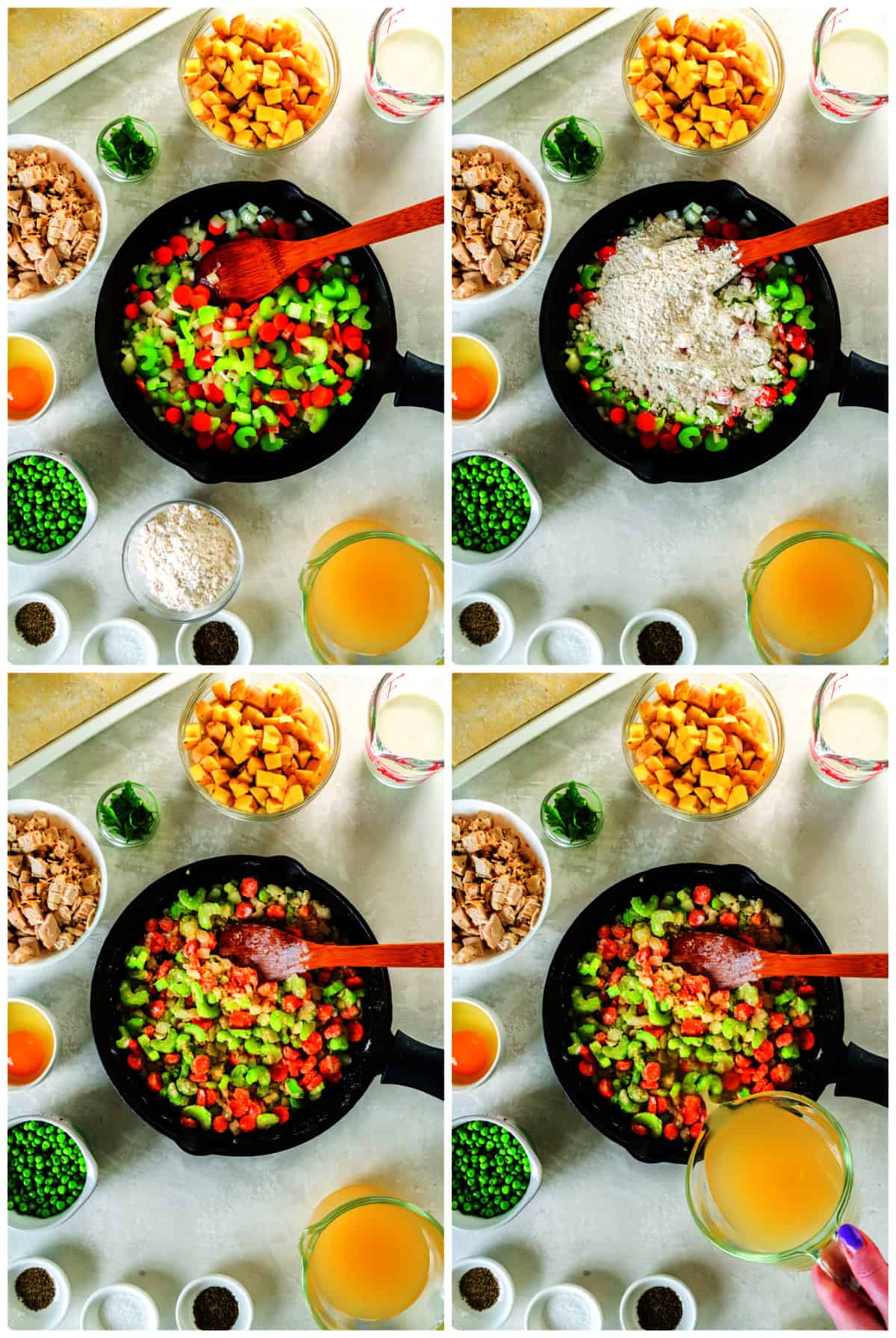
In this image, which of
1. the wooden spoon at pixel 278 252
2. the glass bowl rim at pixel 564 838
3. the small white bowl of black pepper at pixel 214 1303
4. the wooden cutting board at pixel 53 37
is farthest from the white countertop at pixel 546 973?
the wooden cutting board at pixel 53 37

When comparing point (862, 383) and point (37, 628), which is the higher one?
point (862, 383)

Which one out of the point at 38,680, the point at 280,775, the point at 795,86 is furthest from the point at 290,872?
the point at 795,86

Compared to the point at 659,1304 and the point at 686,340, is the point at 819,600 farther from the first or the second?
the point at 659,1304

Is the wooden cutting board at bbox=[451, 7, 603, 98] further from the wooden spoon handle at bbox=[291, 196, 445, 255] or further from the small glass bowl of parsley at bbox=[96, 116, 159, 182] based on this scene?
the small glass bowl of parsley at bbox=[96, 116, 159, 182]

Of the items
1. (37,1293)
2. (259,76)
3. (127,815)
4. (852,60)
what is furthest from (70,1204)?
(852,60)

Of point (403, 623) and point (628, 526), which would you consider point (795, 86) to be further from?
point (403, 623)

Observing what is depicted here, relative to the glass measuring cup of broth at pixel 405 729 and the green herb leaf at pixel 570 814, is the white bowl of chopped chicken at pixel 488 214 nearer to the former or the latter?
the glass measuring cup of broth at pixel 405 729

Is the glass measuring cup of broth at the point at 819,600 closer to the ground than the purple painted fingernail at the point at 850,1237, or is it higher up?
higher up
